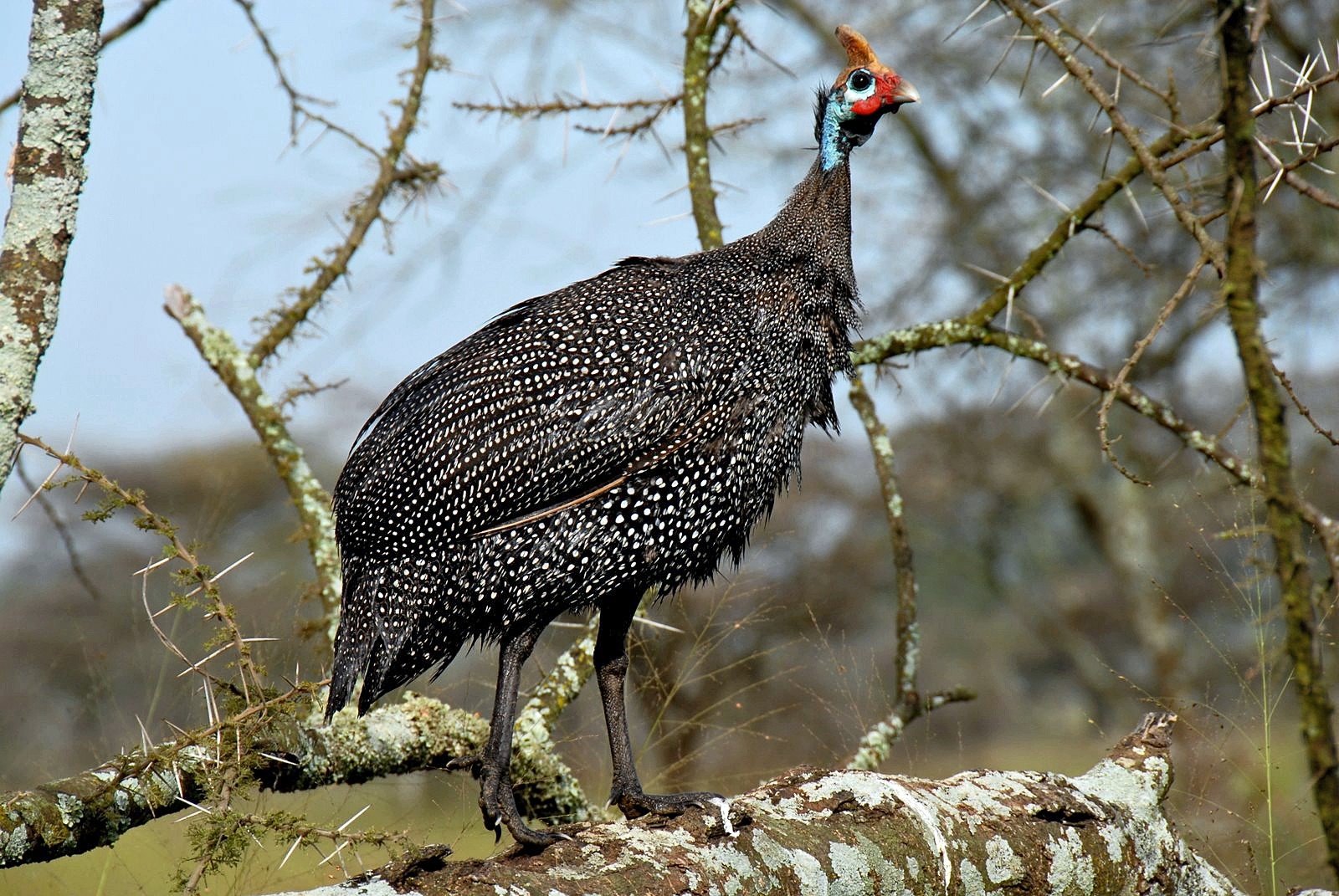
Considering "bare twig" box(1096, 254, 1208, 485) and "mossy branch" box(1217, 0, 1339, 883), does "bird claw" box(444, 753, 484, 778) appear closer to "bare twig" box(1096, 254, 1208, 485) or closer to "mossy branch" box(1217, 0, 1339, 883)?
"bare twig" box(1096, 254, 1208, 485)

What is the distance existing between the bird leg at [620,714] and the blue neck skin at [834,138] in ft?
5.05

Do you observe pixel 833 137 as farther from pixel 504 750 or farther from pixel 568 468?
pixel 504 750

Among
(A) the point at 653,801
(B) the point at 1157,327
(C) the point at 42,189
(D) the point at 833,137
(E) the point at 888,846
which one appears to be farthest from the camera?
(D) the point at 833,137

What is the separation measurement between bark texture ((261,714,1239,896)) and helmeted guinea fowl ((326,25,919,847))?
318 millimetres

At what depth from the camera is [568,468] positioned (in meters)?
3.09

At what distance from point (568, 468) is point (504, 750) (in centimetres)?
76

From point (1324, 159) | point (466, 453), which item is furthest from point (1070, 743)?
point (466, 453)

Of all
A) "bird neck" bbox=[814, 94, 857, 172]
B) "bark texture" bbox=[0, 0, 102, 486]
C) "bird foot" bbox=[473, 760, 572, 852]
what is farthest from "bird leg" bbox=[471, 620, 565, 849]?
"bird neck" bbox=[814, 94, 857, 172]

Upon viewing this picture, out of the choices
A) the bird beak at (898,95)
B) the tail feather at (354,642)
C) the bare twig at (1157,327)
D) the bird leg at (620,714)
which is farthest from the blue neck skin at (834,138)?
the tail feather at (354,642)

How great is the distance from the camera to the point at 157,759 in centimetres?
272

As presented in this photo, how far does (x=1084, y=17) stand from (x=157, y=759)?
397 inches

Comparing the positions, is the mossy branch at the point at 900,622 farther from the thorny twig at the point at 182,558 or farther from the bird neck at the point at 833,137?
the thorny twig at the point at 182,558

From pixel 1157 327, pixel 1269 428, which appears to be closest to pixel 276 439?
pixel 1157 327

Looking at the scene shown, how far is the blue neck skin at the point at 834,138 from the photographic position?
149 inches
